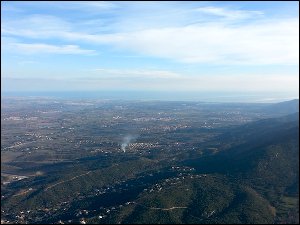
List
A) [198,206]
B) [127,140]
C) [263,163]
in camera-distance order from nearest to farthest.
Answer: [198,206] → [263,163] → [127,140]

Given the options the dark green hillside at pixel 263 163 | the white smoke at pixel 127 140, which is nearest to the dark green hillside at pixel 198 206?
the dark green hillside at pixel 263 163

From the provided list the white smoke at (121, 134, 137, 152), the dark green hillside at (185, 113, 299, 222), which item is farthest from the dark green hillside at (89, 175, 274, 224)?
the white smoke at (121, 134, 137, 152)

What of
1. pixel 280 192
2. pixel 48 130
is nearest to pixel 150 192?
pixel 280 192

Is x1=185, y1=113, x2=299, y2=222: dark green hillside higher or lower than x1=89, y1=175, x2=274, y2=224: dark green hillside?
below

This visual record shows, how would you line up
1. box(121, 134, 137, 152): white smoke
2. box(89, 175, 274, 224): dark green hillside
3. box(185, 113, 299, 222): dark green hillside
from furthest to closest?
box(121, 134, 137, 152): white smoke, box(185, 113, 299, 222): dark green hillside, box(89, 175, 274, 224): dark green hillside

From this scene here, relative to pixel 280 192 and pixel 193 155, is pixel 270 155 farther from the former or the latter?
pixel 193 155

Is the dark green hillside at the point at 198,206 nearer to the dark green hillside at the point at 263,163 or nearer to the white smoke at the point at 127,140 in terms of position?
the dark green hillside at the point at 263,163

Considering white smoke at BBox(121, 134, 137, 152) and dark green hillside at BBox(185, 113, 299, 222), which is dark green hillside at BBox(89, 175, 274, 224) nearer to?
dark green hillside at BBox(185, 113, 299, 222)

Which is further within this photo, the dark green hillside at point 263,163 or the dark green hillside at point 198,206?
the dark green hillside at point 263,163

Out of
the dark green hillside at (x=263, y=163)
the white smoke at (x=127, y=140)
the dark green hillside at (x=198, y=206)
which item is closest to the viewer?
the dark green hillside at (x=198, y=206)

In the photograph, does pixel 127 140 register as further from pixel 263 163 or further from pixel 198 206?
pixel 198 206

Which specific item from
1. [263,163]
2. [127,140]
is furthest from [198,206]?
[127,140]

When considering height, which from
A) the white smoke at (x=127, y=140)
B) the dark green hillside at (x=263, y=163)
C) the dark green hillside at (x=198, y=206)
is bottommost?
the dark green hillside at (x=198, y=206)
